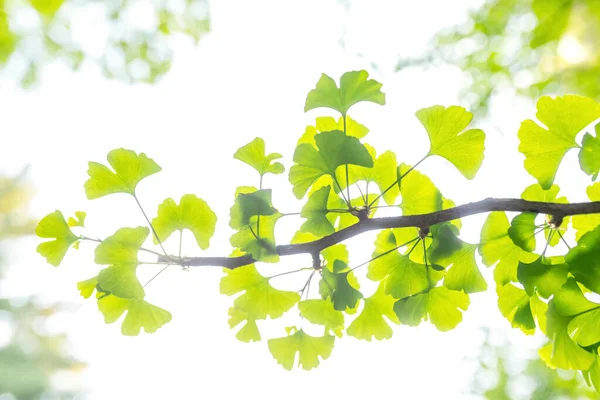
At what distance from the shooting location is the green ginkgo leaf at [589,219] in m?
0.50

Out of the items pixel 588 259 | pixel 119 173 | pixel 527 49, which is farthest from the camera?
pixel 527 49

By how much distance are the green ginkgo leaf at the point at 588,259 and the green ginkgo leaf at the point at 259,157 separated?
30 cm

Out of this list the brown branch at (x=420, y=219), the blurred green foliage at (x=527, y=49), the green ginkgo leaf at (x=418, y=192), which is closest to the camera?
the brown branch at (x=420, y=219)

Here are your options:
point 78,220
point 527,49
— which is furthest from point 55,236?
point 527,49

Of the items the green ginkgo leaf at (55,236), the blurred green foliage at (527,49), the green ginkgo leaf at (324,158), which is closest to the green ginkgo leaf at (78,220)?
the green ginkgo leaf at (55,236)

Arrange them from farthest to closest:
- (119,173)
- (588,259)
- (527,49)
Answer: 1. (527,49)
2. (119,173)
3. (588,259)

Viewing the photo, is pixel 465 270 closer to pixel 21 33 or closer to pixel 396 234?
pixel 396 234

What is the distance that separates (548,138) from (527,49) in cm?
142

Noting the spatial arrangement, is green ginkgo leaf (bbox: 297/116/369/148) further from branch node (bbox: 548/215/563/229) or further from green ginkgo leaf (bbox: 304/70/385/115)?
branch node (bbox: 548/215/563/229)

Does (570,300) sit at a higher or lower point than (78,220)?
lower

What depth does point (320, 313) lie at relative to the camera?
1.75ft

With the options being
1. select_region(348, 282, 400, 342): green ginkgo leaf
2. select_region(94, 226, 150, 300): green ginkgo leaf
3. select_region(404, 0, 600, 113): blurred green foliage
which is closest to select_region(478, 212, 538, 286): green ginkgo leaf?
select_region(348, 282, 400, 342): green ginkgo leaf

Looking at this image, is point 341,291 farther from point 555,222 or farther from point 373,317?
point 555,222

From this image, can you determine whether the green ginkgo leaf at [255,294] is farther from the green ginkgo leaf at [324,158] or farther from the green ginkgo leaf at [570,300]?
the green ginkgo leaf at [570,300]
